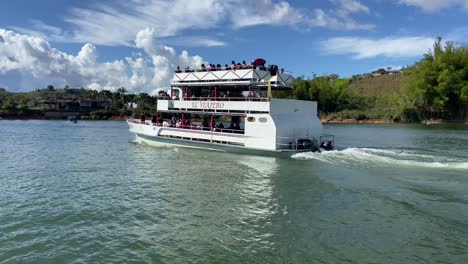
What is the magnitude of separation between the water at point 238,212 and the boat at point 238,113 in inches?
148

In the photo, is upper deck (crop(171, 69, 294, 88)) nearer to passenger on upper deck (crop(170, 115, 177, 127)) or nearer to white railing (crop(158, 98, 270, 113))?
white railing (crop(158, 98, 270, 113))

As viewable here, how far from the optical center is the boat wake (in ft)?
71.3

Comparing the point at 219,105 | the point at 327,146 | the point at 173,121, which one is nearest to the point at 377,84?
the point at 173,121

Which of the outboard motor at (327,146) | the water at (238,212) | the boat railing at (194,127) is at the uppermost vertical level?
the boat railing at (194,127)

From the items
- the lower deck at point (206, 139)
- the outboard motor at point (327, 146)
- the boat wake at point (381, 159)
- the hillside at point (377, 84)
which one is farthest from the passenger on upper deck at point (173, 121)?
the hillside at point (377, 84)

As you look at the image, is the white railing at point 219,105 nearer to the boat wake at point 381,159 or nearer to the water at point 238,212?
the boat wake at point 381,159

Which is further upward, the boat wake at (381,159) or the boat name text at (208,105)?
the boat name text at (208,105)

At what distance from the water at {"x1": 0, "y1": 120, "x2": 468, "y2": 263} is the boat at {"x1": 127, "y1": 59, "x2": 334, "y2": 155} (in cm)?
376

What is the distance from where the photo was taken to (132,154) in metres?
28.8

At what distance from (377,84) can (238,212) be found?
151236mm

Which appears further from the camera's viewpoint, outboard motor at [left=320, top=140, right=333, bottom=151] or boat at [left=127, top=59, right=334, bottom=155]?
outboard motor at [left=320, top=140, right=333, bottom=151]

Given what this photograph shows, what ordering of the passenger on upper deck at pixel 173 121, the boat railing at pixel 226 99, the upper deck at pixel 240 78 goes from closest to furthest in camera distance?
1. the boat railing at pixel 226 99
2. the upper deck at pixel 240 78
3. the passenger on upper deck at pixel 173 121

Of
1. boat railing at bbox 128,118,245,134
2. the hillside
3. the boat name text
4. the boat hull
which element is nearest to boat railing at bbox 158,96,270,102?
the boat name text

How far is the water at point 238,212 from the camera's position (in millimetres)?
9617
